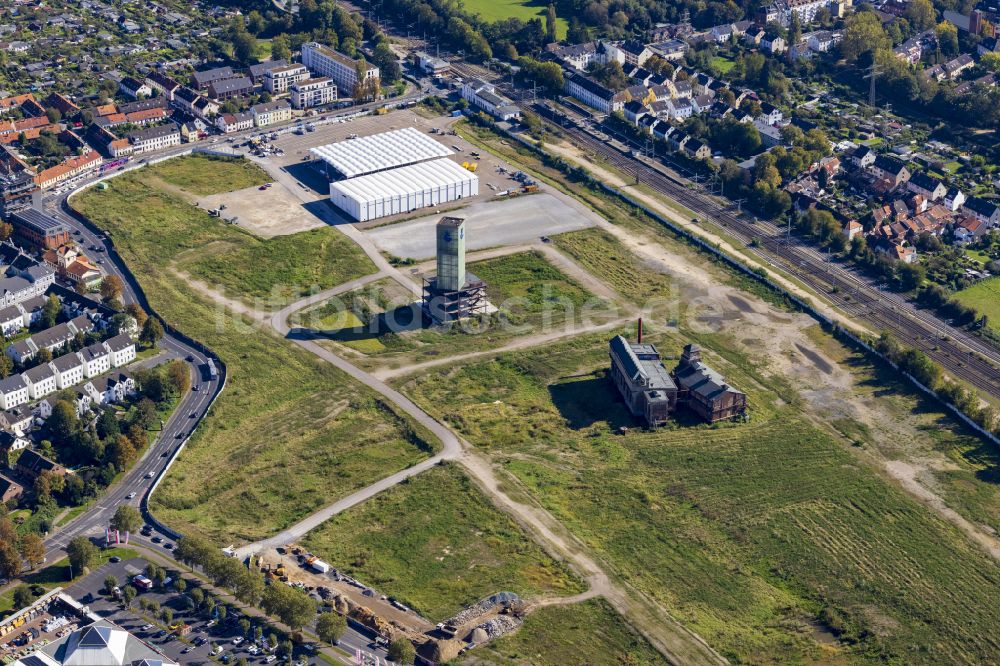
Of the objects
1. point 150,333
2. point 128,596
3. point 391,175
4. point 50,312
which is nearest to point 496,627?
point 128,596

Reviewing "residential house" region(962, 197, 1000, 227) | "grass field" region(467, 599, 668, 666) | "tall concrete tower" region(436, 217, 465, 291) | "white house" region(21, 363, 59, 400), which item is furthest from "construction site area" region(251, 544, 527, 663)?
"residential house" region(962, 197, 1000, 227)

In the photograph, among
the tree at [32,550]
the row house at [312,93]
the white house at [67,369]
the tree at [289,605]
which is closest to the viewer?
the tree at [289,605]

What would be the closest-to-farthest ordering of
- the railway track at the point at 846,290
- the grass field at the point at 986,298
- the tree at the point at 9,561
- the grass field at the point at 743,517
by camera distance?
the tree at the point at 9,561 → the grass field at the point at 743,517 → the railway track at the point at 846,290 → the grass field at the point at 986,298

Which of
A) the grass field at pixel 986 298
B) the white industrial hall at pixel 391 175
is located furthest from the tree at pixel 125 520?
the grass field at pixel 986 298

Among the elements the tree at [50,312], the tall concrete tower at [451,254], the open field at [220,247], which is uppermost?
the tall concrete tower at [451,254]

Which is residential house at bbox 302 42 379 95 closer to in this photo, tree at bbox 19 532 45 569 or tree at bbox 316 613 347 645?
tree at bbox 19 532 45 569

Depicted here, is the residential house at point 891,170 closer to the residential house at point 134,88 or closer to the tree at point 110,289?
the tree at point 110,289

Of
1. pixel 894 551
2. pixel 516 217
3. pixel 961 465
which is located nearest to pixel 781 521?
pixel 894 551
